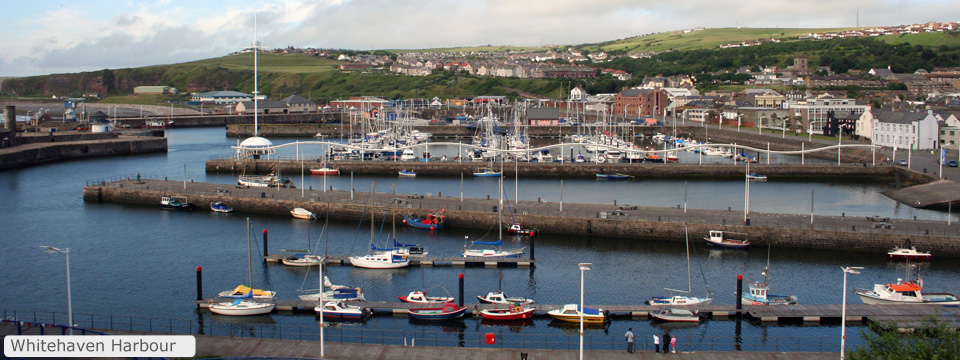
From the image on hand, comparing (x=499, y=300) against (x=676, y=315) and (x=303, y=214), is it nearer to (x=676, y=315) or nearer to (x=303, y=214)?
(x=676, y=315)

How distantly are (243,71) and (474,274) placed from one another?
133 meters

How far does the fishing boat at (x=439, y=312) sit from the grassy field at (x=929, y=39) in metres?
115

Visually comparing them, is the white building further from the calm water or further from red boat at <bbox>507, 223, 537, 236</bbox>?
red boat at <bbox>507, 223, 537, 236</bbox>

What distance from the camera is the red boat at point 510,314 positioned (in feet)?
58.4

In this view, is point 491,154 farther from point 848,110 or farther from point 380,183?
point 848,110

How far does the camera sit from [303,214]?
97.7 ft

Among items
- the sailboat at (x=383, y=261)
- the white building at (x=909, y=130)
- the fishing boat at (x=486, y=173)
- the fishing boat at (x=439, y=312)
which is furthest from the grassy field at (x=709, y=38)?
the fishing boat at (x=439, y=312)

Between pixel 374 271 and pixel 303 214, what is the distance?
852 cm

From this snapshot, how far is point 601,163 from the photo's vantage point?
4384cm

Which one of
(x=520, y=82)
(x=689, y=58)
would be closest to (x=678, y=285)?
(x=520, y=82)

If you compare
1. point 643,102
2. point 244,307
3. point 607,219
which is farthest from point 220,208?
point 643,102

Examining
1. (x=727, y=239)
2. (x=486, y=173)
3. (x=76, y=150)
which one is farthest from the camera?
(x=76, y=150)

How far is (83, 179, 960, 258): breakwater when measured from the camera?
2405 cm

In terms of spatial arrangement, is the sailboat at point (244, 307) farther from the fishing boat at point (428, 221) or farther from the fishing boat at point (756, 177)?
Result: the fishing boat at point (756, 177)
